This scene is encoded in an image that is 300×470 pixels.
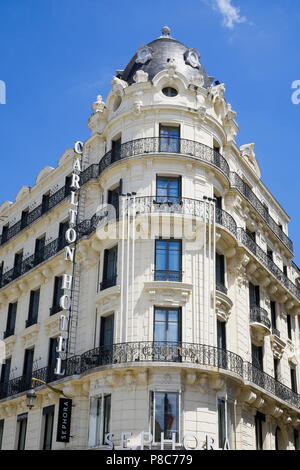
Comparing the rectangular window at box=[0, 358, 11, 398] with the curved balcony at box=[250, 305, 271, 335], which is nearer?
the curved balcony at box=[250, 305, 271, 335]

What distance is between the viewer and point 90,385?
25.9m

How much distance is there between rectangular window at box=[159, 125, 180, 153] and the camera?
28.8m

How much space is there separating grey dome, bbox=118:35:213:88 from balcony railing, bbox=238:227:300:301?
7.89 m

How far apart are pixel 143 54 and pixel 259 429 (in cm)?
1894

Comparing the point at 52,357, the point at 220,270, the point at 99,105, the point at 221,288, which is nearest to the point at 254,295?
the point at 220,270

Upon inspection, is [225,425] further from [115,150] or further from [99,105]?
[99,105]

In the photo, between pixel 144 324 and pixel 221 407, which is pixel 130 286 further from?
pixel 221 407

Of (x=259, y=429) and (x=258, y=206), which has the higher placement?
(x=258, y=206)

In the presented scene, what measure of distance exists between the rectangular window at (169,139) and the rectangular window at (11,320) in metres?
12.7

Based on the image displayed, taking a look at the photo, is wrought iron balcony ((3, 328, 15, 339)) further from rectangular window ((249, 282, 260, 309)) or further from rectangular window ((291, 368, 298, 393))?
rectangular window ((291, 368, 298, 393))

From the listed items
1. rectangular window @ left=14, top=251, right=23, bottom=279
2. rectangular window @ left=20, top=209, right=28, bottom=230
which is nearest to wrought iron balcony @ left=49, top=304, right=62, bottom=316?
rectangular window @ left=14, top=251, right=23, bottom=279

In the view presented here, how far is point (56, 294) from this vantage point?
103 ft

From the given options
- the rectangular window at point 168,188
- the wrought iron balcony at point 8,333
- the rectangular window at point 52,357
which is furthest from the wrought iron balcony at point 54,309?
the rectangular window at point 168,188
